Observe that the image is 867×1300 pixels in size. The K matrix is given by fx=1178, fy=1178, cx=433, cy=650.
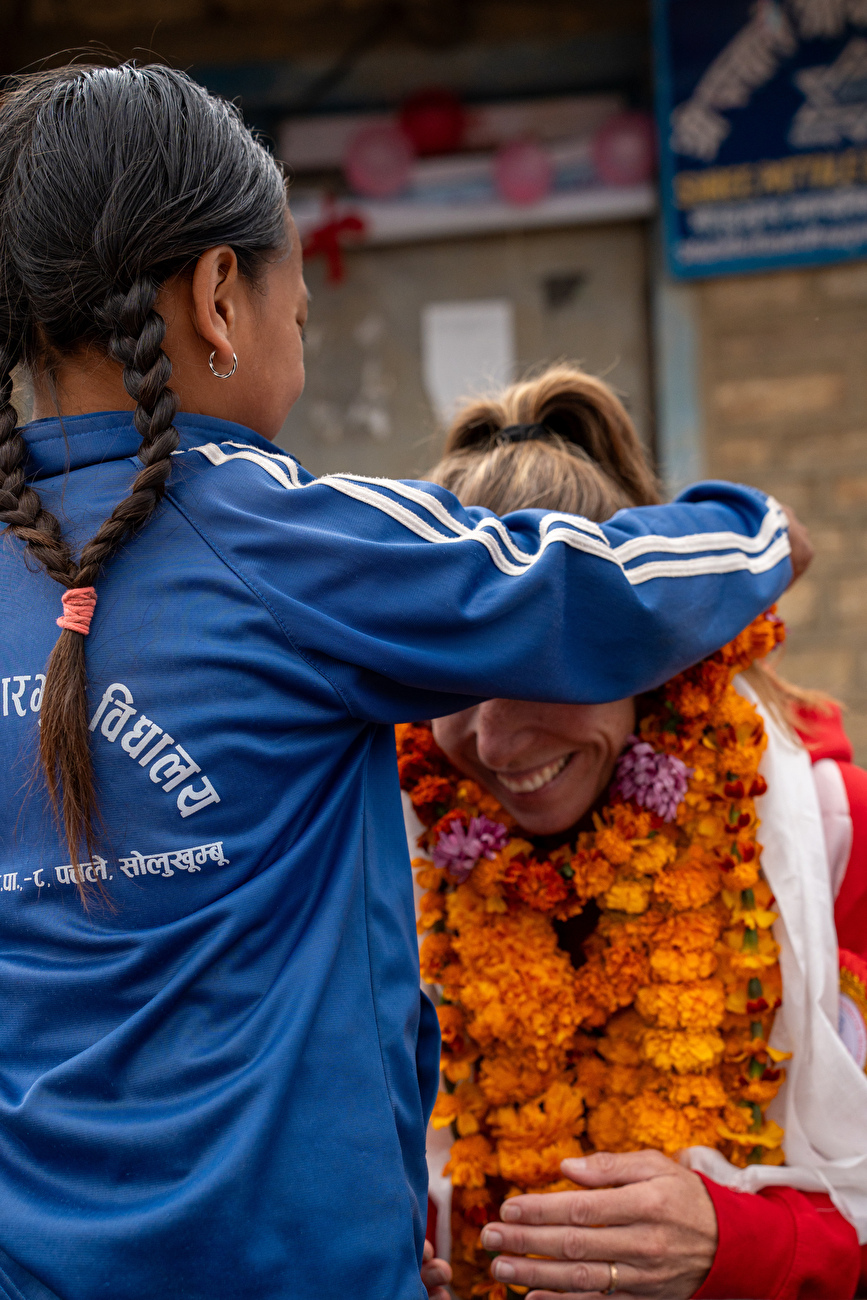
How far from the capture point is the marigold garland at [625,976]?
199 cm

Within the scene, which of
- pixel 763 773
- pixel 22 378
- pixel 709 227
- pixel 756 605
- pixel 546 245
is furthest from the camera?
pixel 546 245

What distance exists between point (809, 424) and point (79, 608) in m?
4.55

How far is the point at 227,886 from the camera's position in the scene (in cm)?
131

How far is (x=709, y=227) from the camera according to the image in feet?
16.8

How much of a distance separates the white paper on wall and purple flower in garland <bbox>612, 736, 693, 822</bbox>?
3.70m

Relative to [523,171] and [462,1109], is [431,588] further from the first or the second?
[523,171]

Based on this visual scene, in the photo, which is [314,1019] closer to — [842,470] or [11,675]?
[11,675]

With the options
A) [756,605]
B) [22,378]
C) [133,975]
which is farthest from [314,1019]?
[756,605]

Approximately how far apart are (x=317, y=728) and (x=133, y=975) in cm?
34

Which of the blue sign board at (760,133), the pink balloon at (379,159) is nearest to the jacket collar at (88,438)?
the blue sign board at (760,133)

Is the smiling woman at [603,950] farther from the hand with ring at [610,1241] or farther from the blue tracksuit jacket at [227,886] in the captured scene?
the blue tracksuit jacket at [227,886]

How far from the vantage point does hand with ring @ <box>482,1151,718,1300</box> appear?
180cm

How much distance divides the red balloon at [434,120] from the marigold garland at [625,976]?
152 inches

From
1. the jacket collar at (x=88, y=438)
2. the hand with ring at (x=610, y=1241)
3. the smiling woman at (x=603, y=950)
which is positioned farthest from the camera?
the smiling woman at (x=603, y=950)
